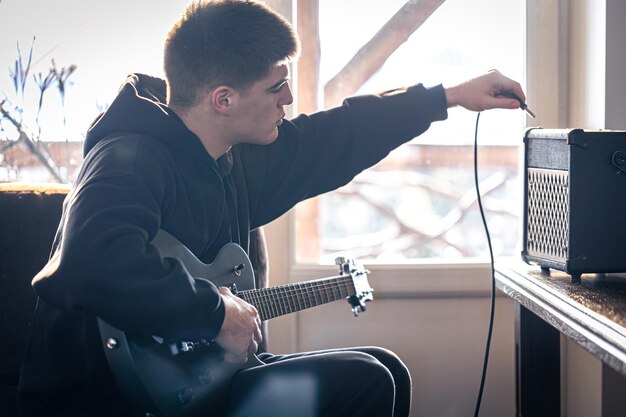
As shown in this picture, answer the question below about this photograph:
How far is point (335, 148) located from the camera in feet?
5.29

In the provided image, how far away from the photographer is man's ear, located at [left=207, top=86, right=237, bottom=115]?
4.67 ft

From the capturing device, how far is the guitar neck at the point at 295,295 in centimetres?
145

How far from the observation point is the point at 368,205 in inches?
83.5

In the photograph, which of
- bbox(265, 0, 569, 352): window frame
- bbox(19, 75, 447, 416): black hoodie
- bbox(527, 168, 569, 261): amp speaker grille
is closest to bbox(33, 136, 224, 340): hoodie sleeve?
bbox(19, 75, 447, 416): black hoodie

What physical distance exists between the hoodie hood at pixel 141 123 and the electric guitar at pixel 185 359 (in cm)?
17

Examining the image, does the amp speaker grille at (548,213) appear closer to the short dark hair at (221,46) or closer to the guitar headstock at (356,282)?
the guitar headstock at (356,282)

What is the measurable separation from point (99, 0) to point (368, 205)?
87 cm

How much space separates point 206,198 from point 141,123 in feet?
0.57

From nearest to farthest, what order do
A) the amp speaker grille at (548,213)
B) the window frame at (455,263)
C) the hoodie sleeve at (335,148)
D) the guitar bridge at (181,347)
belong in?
the guitar bridge at (181,347) → the amp speaker grille at (548,213) → the hoodie sleeve at (335,148) → the window frame at (455,263)

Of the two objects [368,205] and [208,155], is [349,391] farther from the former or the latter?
[368,205]

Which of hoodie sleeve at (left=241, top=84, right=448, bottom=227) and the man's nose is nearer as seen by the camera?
the man's nose

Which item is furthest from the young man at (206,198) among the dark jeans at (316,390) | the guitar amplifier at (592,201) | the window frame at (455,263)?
the window frame at (455,263)

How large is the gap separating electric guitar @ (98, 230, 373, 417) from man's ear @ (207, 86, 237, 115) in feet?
0.80

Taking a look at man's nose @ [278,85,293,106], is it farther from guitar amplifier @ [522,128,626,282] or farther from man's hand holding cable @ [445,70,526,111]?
guitar amplifier @ [522,128,626,282]
